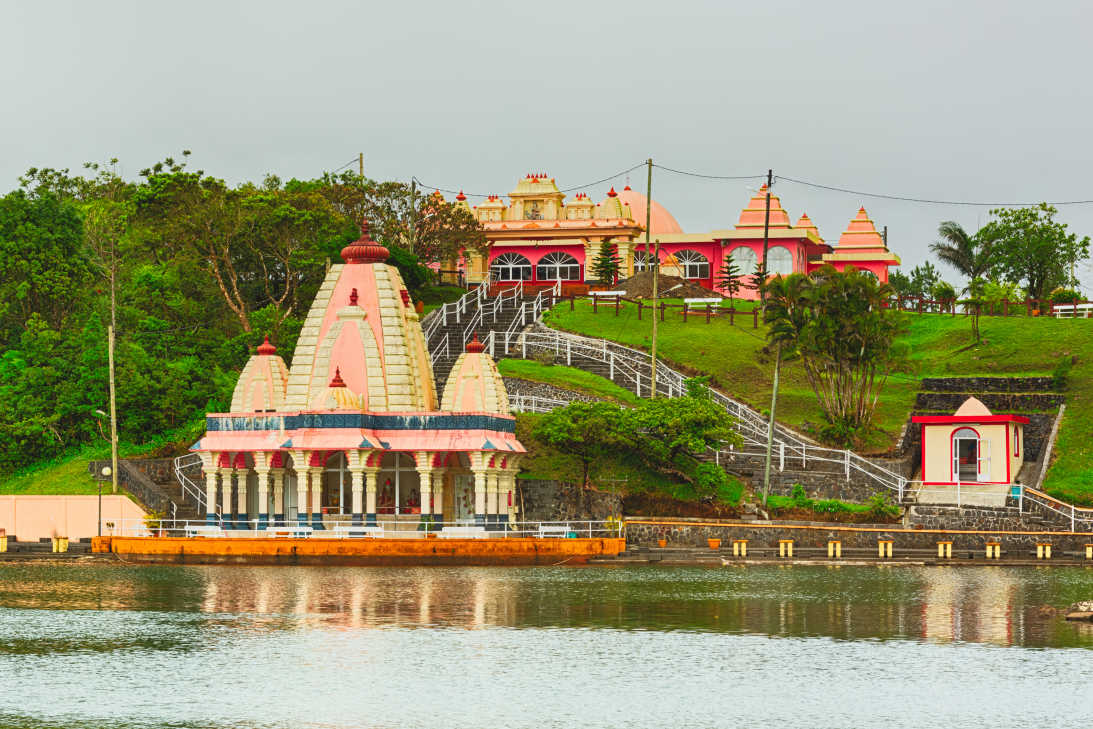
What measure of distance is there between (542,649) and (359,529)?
1940cm

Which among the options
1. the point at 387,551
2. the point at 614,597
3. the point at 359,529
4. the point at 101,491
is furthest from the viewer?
the point at 101,491

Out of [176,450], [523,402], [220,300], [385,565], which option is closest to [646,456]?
[523,402]

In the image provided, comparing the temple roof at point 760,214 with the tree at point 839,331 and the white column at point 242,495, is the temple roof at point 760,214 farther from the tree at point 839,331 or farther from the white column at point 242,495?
the white column at point 242,495

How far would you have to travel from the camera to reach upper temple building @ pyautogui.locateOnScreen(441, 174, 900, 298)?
104 m

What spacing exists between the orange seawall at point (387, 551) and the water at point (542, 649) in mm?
1378

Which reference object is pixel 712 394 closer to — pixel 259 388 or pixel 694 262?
pixel 259 388

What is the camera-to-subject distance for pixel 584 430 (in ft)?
210

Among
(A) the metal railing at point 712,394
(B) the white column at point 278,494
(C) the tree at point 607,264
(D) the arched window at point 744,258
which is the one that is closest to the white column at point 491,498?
(B) the white column at point 278,494

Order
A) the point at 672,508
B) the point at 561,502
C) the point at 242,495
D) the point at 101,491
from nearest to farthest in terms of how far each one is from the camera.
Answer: the point at 242,495 < the point at 672,508 < the point at 101,491 < the point at 561,502

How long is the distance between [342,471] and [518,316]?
25.8 m

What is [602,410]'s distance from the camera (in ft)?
212

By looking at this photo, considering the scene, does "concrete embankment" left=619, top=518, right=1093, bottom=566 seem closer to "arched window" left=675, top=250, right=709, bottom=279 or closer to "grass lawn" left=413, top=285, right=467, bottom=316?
"grass lawn" left=413, top=285, right=467, bottom=316

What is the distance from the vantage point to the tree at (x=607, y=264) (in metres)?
95.4

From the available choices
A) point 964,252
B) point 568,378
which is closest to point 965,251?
point 964,252
